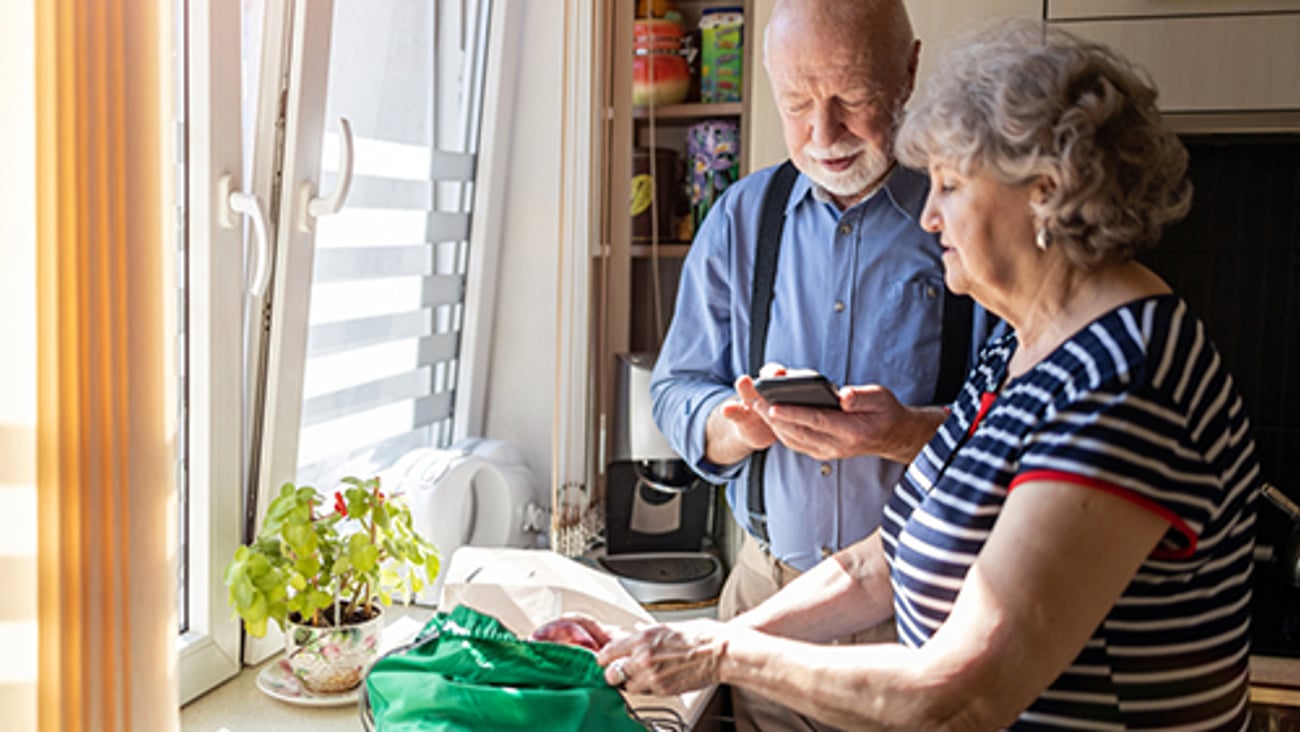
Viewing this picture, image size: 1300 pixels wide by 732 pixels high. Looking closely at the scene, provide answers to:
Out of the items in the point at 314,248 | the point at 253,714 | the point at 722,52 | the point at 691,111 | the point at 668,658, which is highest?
the point at 722,52

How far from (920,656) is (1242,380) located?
53.3 inches

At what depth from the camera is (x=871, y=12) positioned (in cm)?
153

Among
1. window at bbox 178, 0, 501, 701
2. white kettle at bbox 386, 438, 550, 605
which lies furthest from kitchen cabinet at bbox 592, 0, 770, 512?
window at bbox 178, 0, 501, 701

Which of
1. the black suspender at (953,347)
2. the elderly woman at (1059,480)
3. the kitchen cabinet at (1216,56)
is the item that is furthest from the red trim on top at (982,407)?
the kitchen cabinet at (1216,56)

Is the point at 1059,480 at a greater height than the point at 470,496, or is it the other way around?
the point at 1059,480

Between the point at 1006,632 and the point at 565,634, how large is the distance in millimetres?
553

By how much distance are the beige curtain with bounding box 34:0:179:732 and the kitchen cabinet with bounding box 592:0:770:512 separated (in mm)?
1314

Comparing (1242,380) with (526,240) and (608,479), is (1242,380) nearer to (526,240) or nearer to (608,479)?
(608,479)

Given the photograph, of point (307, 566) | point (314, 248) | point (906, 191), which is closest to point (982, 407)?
point (906, 191)

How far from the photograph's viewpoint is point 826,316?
5.34ft

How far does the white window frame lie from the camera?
1710mm

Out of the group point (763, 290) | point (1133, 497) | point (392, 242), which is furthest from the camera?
point (392, 242)

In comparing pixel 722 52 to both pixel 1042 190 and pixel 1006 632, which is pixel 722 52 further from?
pixel 1006 632

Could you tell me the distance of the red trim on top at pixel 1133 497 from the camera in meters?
0.97
